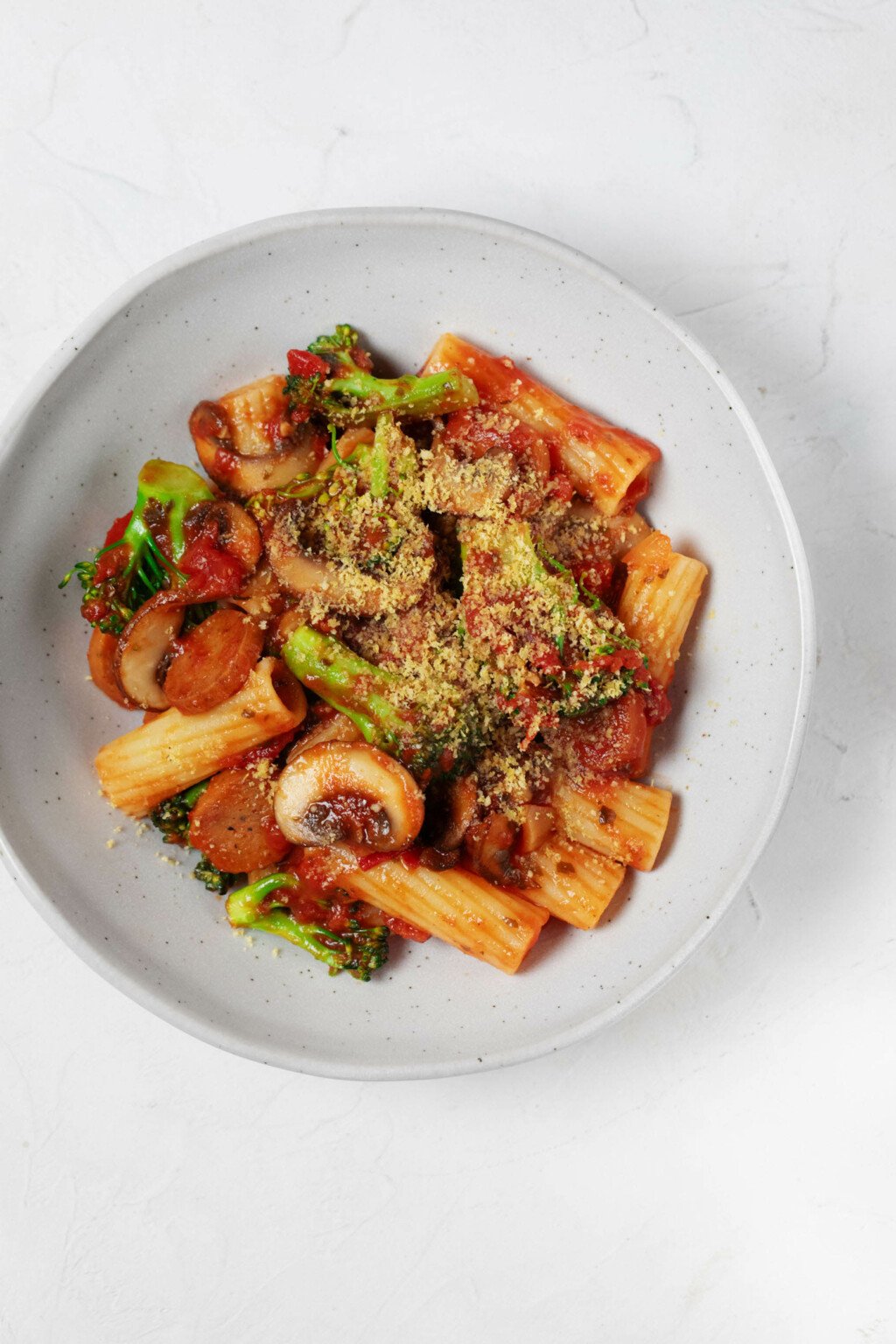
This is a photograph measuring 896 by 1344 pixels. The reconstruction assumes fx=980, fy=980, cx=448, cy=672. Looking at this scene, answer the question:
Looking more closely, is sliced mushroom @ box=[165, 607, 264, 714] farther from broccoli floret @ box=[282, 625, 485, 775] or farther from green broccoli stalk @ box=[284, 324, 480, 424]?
green broccoli stalk @ box=[284, 324, 480, 424]

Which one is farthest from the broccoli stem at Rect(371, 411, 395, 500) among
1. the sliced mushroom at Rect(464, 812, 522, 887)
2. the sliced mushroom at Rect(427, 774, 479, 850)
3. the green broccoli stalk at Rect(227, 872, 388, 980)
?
the green broccoli stalk at Rect(227, 872, 388, 980)

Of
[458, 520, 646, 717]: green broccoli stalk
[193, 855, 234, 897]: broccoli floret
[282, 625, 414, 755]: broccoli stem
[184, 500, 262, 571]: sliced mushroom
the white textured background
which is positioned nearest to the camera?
[458, 520, 646, 717]: green broccoli stalk

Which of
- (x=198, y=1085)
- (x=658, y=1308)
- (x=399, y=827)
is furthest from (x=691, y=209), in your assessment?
(x=658, y=1308)

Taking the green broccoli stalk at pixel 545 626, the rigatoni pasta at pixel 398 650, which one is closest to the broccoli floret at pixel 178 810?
the rigatoni pasta at pixel 398 650

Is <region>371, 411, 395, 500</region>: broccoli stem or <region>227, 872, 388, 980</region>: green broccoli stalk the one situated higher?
<region>371, 411, 395, 500</region>: broccoli stem

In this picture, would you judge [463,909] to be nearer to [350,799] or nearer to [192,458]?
[350,799]

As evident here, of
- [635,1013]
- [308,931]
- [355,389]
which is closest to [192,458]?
[355,389]
